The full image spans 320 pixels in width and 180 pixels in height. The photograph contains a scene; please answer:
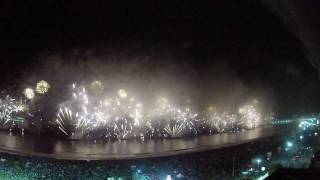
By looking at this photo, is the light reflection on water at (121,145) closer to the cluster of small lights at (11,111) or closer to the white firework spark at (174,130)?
the white firework spark at (174,130)

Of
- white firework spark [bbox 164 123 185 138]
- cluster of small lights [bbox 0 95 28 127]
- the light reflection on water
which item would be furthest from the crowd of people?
cluster of small lights [bbox 0 95 28 127]

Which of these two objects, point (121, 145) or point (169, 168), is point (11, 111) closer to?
point (121, 145)

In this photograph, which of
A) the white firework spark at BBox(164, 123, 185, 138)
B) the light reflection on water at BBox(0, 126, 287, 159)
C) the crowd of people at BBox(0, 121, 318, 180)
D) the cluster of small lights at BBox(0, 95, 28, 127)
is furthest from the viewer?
the white firework spark at BBox(164, 123, 185, 138)

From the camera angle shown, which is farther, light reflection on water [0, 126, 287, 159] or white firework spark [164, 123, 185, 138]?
white firework spark [164, 123, 185, 138]

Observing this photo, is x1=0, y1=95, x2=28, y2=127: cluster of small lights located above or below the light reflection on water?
above

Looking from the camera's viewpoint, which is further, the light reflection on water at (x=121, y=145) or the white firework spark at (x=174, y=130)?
the white firework spark at (x=174, y=130)

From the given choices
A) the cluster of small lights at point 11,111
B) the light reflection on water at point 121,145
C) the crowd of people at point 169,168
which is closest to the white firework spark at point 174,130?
the light reflection on water at point 121,145

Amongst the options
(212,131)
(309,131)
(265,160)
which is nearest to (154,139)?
(212,131)

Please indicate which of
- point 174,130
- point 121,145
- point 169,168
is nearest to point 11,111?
point 121,145

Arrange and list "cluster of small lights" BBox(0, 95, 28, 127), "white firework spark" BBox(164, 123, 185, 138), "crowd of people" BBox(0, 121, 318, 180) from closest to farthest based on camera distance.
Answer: "crowd of people" BBox(0, 121, 318, 180), "cluster of small lights" BBox(0, 95, 28, 127), "white firework spark" BBox(164, 123, 185, 138)

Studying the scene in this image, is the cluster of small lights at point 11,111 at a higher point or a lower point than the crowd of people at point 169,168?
higher

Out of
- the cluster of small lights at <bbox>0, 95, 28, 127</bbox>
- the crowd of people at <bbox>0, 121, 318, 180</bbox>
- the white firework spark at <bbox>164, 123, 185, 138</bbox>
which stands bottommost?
the crowd of people at <bbox>0, 121, 318, 180</bbox>

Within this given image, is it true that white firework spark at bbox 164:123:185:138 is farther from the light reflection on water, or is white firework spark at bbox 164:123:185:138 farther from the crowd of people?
the crowd of people

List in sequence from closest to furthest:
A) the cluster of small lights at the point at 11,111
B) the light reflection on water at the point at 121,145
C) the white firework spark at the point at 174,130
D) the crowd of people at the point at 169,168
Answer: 1. the crowd of people at the point at 169,168
2. the light reflection on water at the point at 121,145
3. the cluster of small lights at the point at 11,111
4. the white firework spark at the point at 174,130
